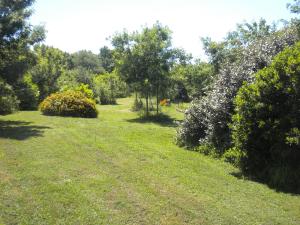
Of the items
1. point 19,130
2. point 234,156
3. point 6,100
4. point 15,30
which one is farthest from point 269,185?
point 6,100

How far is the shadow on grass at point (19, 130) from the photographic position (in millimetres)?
12197

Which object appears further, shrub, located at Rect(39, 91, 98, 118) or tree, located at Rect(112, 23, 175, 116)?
tree, located at Rect(112, 23, 175, 116)

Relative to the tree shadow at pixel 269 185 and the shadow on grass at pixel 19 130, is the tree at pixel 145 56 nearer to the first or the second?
the shadow on grass at pixel 19 130

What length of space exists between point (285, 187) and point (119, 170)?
395 centimetres

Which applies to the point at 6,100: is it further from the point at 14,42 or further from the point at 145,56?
the point at 145,56

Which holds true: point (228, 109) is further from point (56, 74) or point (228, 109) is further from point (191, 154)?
point (56, 74)

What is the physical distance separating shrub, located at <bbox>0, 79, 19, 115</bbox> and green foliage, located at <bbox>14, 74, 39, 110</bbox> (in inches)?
96.2

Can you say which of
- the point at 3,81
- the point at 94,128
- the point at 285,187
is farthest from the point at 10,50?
the point at 285,187

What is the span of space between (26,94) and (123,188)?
59.4ft

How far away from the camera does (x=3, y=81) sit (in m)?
18.8

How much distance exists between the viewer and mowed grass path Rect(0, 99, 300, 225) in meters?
6.02

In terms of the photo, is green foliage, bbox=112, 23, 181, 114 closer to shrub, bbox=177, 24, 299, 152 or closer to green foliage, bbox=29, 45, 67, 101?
green foliage, bbox=29, 45, 67, 101

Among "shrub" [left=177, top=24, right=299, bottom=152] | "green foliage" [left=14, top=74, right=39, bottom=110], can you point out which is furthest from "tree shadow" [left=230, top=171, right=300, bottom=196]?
"green foliage" [left=14, top=74, right=39, bottom=110]

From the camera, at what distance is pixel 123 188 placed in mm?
7320
